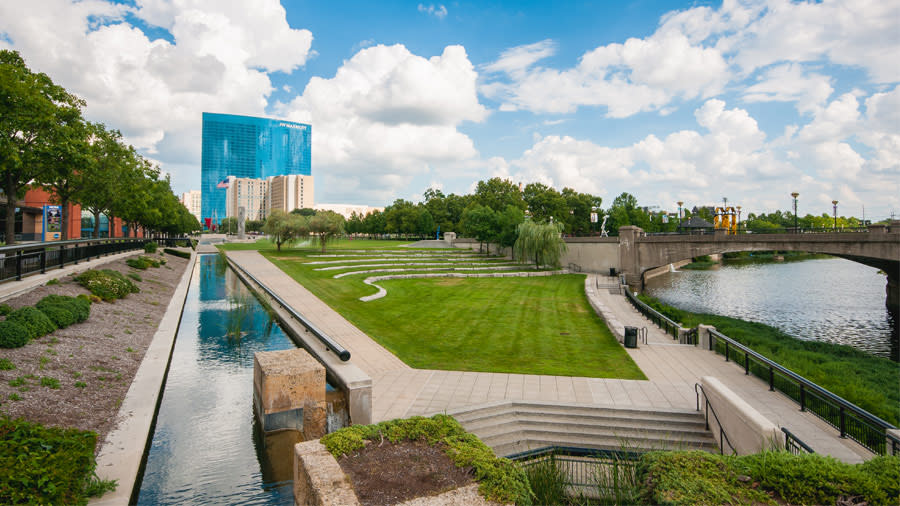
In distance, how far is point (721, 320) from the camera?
1015 inches

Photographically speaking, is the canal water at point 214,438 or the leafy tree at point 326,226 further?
the leafy tree at point 326,226

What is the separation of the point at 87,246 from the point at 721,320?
124 ft

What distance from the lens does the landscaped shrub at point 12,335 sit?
1084 cm

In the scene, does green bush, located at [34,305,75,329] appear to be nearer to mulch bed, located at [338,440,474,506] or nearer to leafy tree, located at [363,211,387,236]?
mulch bed, located at [338,440,474,506]

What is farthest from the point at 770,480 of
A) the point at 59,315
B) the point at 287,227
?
the point at 287,227

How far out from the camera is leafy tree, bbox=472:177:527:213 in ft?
280

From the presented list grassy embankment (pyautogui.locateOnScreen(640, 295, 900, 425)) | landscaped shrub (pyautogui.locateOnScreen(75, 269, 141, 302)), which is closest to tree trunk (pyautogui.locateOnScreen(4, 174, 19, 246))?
landscaped shrub (pyautogui.locateOnScreen(75, 269, 141, 302))

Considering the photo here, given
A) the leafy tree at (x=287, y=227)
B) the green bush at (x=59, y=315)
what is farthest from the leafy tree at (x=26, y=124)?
the leafy tree at (x=287, y=227)

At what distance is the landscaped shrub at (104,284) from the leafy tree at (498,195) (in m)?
67.4

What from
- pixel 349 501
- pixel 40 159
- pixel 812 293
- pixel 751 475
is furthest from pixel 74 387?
Answer: pixel 812 293

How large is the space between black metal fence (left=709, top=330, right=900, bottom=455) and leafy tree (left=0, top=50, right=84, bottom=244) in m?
30.7

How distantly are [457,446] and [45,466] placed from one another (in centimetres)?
525

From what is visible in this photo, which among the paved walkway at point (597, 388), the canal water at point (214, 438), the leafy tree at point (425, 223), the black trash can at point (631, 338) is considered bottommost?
the canal water at point (214, 438)

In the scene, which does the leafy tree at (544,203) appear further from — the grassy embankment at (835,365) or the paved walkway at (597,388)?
the paved walkway at (597,388)
